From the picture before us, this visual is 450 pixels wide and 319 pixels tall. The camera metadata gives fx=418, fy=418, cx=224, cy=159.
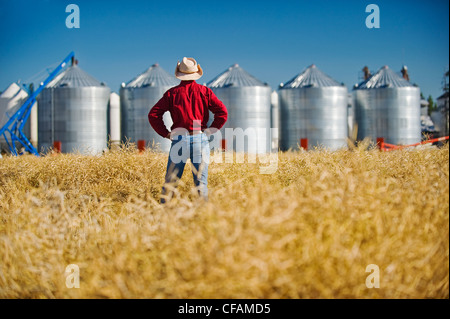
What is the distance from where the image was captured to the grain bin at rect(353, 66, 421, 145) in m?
25.2

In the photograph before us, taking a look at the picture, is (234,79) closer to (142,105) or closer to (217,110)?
(142,105)

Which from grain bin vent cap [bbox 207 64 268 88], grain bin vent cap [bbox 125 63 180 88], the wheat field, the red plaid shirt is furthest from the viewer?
grain bin vent cap [bbox 125 63 180 88]

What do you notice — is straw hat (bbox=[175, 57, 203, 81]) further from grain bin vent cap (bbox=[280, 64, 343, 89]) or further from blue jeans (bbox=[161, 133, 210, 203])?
grain bin vent cap (bbox=[280, 64, 343, 89])

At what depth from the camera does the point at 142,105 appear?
2494 cm

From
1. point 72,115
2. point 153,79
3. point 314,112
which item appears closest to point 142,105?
point 153,79

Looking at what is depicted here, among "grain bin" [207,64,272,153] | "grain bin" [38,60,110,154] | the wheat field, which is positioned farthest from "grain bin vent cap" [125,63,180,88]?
the wheat field

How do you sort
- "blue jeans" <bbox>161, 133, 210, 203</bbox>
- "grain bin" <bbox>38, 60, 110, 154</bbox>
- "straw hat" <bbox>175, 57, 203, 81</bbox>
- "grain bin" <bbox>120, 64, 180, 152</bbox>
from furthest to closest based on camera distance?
"grain bin" <bbox>120, 64, 180, 152</bbox>
"grain bin" <bbox>38, 60, 110, 154</bbox>
"straw hat" <bbox>175, 57, 203, 81</bbox>
"blue jeans" <bbox>161, 133, 210, 203</bbox>

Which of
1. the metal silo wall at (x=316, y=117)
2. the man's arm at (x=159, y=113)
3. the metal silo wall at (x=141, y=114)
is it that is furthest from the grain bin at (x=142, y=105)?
the man's arm at (x=159, y=113)

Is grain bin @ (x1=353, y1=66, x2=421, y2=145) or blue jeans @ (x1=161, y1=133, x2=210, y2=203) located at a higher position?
grain bin @ (x1=353, y1=66, x2=421, y2=145)

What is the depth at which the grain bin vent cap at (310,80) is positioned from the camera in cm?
2508

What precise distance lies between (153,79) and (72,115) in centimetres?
522

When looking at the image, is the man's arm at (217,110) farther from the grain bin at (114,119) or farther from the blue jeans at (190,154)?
the grain bin at (114,119)

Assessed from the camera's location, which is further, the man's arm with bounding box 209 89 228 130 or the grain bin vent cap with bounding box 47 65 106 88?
the grain bin vent cap with bounding box 47 65 106 88
